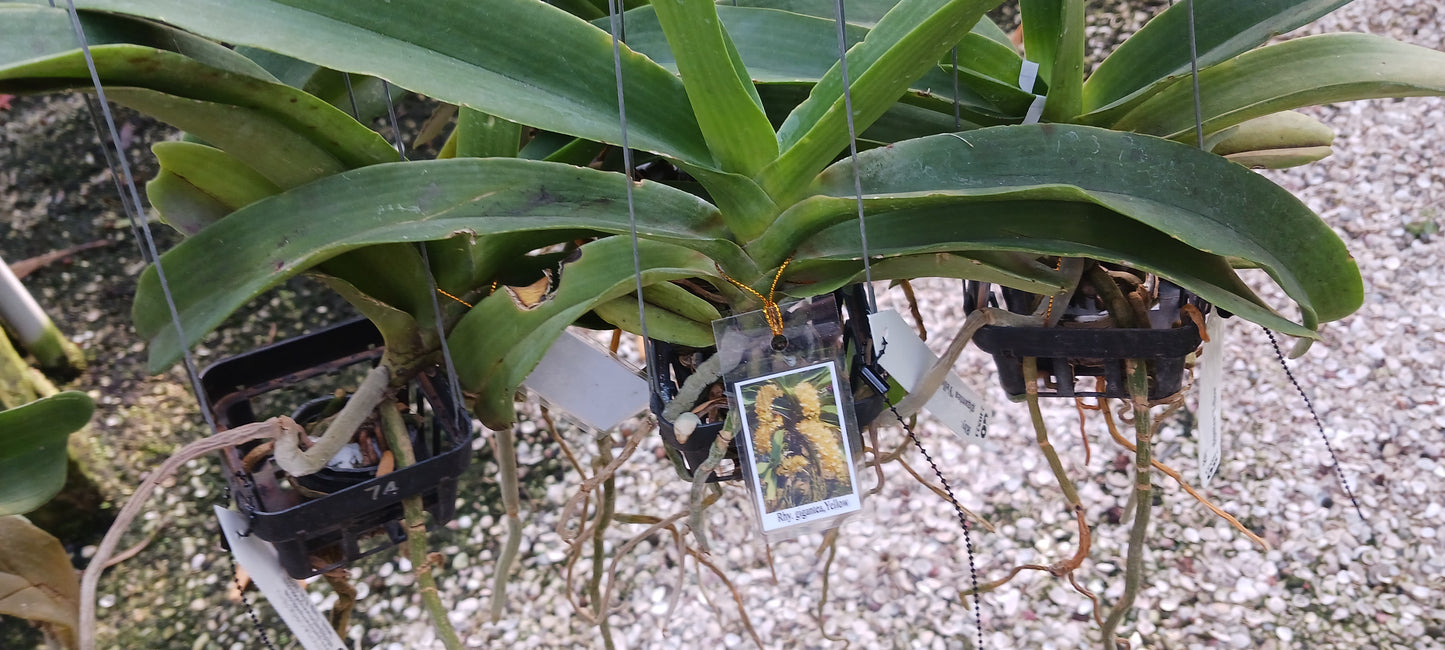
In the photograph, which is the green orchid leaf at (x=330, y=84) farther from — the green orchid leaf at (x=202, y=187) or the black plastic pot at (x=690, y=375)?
the black plastic pot at (x=690, y=375)

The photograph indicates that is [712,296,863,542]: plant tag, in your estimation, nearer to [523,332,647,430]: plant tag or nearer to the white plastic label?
[523,332,647,430]: plant tag


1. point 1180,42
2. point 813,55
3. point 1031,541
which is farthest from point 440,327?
point 1031,541

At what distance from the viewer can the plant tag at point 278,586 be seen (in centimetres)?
66

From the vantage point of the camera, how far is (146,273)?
2.02 feet

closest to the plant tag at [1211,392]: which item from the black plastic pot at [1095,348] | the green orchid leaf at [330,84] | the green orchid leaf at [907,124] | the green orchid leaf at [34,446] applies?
the black plastic pot at [1095,348]

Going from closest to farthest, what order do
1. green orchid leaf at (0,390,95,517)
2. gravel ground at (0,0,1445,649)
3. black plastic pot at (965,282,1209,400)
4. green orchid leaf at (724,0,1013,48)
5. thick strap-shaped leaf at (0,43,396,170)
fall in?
1. thick strap-shaped leaf at (0,43,396,170)
2. green orchid leaf at (0,390,95,517)
3. black plastic pot at (965,282,1209,400)
4. green orchid leaf at (724,0,1013,48)
5. gravel ground at (0,0,1445,649)

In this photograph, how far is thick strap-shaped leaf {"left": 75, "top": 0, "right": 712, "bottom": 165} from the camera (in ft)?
1.86

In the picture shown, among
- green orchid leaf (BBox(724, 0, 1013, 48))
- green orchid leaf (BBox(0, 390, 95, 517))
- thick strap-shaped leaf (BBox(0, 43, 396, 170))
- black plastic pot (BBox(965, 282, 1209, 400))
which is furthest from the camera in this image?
green orchid leaf (BBox(724, 0, 1013, 48))

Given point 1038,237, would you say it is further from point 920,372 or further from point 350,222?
point 350,222

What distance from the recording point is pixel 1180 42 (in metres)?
0.73

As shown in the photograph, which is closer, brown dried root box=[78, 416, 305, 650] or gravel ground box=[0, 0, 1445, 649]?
brown dried root box=[78, 416, 305, 650]

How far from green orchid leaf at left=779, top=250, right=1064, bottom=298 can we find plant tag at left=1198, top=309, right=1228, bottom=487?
17 cm

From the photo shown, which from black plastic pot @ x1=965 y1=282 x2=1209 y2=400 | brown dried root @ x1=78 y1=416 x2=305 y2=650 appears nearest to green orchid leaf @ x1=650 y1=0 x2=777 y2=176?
black plastic pot @ x1=965 y1=282 x2=1209 y2=400

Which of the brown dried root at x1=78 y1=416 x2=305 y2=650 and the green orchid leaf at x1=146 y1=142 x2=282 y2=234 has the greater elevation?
the green orchid leaf at x1=146 y1=142 x2=282 y2=234
